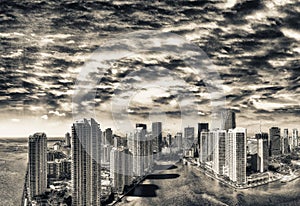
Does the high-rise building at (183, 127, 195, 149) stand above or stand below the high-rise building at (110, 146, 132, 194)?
above

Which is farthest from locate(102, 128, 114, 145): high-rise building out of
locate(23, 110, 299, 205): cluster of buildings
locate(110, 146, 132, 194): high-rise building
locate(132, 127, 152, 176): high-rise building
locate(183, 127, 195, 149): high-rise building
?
locate(183, 127, 195, 149): high-rise building

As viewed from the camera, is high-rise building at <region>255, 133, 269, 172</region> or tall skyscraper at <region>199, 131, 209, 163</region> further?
high-rise building at <region>255, 133, 269, 172</region>

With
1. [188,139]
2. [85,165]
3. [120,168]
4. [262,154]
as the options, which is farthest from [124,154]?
[262,154]

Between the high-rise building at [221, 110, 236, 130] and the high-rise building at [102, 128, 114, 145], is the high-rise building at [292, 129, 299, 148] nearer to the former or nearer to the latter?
the high-rise building at [221, 110, 236, 130]

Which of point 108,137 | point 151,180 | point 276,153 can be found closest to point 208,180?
point 151,180

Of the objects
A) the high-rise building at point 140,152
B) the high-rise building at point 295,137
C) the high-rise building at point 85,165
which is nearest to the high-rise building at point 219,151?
the high-rise building at point 295,137

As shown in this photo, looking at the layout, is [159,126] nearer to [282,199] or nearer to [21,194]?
[21,194]

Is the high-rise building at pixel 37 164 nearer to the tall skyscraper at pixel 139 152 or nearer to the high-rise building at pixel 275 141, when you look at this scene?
the tall skyscraper at pixel 139 152

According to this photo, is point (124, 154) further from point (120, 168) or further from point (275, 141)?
point (275, 141)
